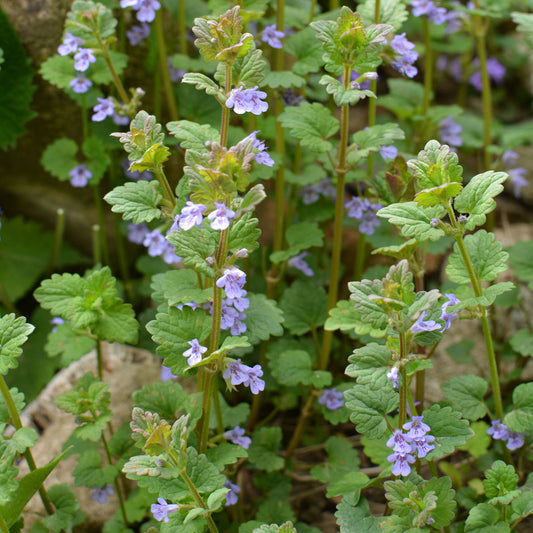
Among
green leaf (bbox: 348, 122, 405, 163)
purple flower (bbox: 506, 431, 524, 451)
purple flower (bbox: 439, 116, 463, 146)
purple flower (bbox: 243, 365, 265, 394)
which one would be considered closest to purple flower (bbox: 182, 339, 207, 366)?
purple flower (bbox: 243, 365, 265, 394)

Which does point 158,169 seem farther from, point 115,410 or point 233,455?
point 115,410

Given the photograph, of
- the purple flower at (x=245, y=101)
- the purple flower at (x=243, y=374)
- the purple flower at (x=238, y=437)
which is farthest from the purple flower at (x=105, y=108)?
the purple flower at (x=238, y=437)

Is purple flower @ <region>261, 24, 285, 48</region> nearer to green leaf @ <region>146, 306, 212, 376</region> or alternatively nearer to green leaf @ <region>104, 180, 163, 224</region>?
green leaf @ <region>104, 180, 163, 224</region>

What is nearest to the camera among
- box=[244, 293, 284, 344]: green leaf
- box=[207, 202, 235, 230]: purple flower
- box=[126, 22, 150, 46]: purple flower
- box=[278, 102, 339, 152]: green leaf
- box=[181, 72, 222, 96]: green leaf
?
box=[207, 202, 235, 230]: purple flower

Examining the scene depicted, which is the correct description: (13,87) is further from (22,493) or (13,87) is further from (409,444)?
(409,444)

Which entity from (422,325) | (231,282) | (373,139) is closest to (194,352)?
(231,282)

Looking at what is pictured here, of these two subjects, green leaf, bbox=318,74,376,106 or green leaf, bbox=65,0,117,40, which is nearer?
green leaf, bbox=318,74,376,106

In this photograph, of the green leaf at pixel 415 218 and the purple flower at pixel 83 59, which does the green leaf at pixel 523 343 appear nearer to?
the green leaf at pixel 415 218

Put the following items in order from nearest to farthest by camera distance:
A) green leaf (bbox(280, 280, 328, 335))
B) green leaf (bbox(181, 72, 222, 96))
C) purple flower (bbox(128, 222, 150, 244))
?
green leaf (bbox(181, 72, 222, 96)) → green leaf (bbox(280, 280, 328, 335)) → purple flower (bbox(128, 222, 150, 244))
